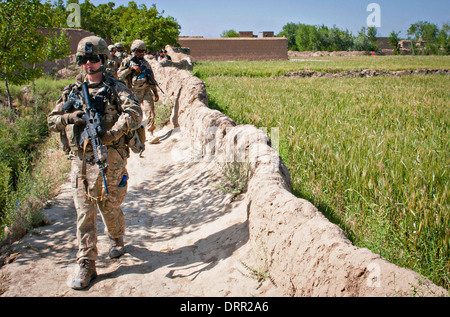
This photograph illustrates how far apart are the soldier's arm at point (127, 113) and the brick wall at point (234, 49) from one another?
43.0m

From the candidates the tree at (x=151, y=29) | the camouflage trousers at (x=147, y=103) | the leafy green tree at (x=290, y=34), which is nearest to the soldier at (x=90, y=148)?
the camouflage trousers at (x=147, y=103)

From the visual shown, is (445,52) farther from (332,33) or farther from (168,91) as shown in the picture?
(168,91)

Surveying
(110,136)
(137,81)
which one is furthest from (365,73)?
(110,136)

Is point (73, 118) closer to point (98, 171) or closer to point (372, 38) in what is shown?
point (98, 171)

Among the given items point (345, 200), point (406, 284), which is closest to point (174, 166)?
point (345, 200)

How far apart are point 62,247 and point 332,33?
3265 inches

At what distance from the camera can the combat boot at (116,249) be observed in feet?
14.2

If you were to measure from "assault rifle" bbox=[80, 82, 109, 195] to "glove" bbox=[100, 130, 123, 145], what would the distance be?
59 mm

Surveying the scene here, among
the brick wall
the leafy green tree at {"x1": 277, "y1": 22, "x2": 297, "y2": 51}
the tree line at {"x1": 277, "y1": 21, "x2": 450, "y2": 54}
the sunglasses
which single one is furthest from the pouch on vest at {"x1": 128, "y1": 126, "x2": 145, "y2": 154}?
the leafy green tree at {"x1": 277, "y1": 22, "x2": 297, "y2": 51}

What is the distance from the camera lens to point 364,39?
71.2m

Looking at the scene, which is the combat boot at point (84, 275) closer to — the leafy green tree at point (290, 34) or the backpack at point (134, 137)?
the backpack at point (134, 137)

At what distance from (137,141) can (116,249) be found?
1167 millimetres

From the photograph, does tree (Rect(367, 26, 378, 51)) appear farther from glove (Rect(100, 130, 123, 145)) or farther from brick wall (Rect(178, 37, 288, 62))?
glove (Rect(100, 130, 123, 145))
